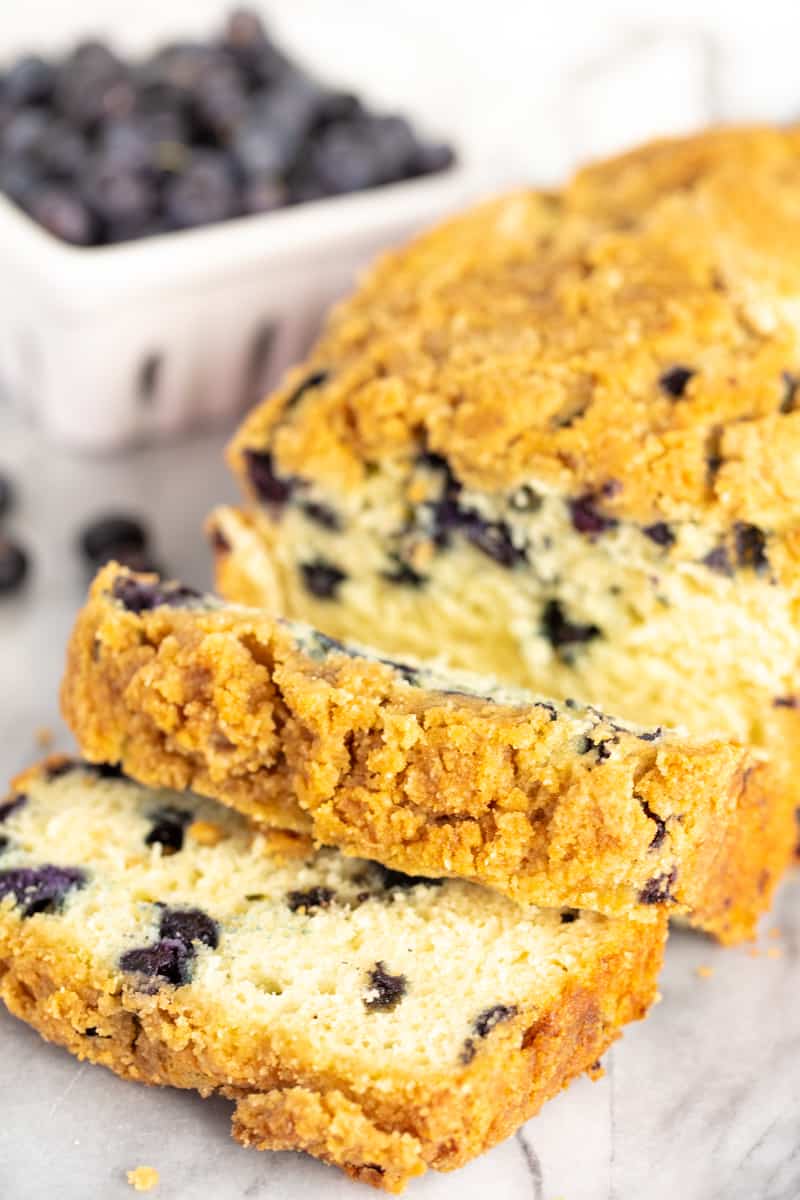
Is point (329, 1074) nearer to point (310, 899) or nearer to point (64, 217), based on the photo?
point (310, 899)

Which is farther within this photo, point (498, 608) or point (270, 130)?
point (270, 130)

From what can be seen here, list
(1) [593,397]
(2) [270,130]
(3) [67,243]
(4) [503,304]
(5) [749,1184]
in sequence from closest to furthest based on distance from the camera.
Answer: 1. (5) [749,1184]
2. (1) [593,397]
3. (4) [503,304]
4. (3) [67,243]
5. (2) [270,130]

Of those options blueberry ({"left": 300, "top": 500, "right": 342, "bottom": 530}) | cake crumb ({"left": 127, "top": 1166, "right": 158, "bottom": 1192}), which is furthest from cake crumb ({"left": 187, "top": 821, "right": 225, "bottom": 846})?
blueberry ({"left": 300, "top": 500, "right": 342, "bottom": 530})

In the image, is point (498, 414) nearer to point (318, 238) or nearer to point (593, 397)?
point (593, 397)

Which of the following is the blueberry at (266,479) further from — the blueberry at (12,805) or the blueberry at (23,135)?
the blueberry at (23,135)

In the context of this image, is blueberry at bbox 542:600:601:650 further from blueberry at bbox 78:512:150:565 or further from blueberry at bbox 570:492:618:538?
blueberry at bbox 78:512:150:565

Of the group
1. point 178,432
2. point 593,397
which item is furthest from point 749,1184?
point 178,432

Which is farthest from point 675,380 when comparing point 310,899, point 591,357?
point 310,899
